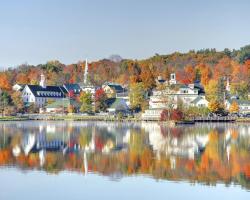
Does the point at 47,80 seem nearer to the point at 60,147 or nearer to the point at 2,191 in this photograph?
the point at 60,147

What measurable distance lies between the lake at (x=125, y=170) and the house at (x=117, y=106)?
33.2 m

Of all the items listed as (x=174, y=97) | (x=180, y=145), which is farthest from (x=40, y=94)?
(x=180, y=145)

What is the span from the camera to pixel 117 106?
2437 inches

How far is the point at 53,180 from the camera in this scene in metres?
16.0

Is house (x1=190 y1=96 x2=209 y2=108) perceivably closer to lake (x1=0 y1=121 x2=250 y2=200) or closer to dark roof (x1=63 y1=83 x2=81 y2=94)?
dark roof (x1=63 y1=83 x2=81 y2=94)

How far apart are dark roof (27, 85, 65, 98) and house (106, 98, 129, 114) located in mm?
14841

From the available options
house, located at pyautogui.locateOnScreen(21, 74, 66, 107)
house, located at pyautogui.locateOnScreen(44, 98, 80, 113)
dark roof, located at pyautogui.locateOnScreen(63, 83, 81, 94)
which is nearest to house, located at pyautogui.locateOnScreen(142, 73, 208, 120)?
house, located at pyautogui.locateOnScreen(44, 98, 80, 113)

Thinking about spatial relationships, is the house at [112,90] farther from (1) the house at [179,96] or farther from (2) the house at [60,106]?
(1) the house at [179,96]

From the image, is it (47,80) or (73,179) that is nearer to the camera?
(73,179)

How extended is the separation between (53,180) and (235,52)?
2892 inches

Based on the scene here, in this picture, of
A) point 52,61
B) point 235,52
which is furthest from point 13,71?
point 235,52

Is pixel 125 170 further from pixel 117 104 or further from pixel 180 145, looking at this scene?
pixel 117 104

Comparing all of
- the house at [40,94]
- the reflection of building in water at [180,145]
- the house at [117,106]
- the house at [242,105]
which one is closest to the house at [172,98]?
the house at [242,105]

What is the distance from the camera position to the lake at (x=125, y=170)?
14.3 meters
